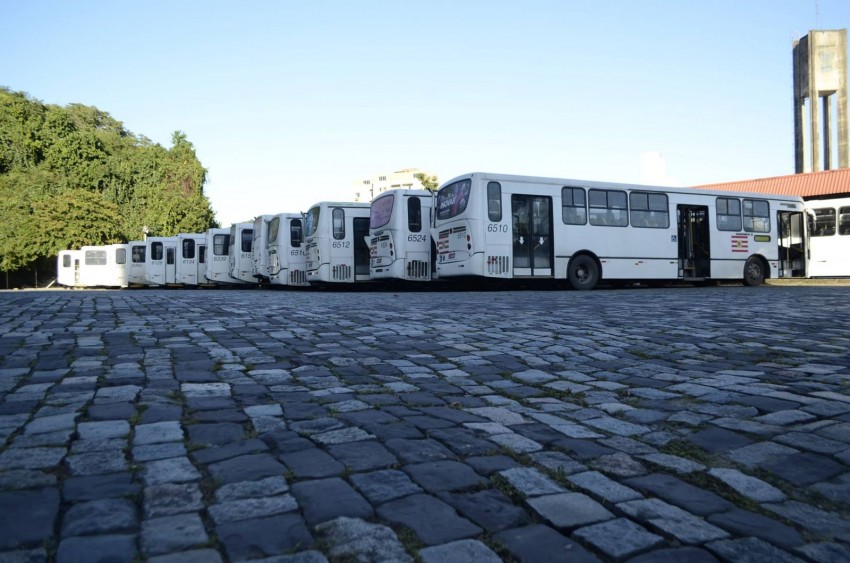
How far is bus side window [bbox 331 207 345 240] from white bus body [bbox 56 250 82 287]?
23.7 m

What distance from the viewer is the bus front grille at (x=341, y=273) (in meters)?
22.6

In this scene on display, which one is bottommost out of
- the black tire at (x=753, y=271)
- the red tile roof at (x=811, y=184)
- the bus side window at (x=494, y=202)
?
the black tire at (x=753, y=271)

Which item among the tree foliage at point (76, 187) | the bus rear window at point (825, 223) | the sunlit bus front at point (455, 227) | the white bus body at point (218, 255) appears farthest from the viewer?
the tree foliage at point (76, 187)

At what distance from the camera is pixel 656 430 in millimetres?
3512

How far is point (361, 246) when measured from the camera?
23.2 m

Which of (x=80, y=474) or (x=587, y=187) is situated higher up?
(x=587, y=187)

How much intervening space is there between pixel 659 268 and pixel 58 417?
1862 centimetres

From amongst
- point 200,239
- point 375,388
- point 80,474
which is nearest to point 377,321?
point 375,388

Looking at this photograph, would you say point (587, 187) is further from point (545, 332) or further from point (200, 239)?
point (200, 239)

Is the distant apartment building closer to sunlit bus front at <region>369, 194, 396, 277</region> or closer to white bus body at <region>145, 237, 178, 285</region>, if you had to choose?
white bus body at <region>145, 237, 178, 285</region>

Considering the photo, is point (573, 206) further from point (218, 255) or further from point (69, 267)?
point (69, 267)

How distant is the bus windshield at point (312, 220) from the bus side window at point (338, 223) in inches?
22.4

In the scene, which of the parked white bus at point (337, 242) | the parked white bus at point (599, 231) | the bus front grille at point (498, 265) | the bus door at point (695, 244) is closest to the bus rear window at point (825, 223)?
the parked white bus at point (599, 231)

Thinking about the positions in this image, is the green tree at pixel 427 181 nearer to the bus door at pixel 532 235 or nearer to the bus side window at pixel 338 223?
the bus side window at pixel 338 223
